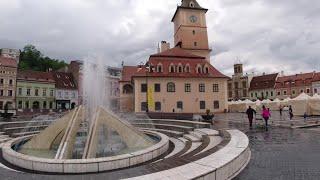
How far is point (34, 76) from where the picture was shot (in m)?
64.9

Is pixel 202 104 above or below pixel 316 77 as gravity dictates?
below

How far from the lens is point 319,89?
77625mm

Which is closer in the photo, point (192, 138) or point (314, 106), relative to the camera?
point (192, 138)

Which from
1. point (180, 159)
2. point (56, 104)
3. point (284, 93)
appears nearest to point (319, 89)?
point (284, 93)

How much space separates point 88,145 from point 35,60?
8313 cm

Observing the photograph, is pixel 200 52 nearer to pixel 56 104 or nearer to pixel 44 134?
pixel 56 104

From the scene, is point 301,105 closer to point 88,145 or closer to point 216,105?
point 216,105

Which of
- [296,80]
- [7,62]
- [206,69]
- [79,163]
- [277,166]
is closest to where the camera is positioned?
[277,166]

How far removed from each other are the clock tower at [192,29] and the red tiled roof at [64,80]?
29.2 metres

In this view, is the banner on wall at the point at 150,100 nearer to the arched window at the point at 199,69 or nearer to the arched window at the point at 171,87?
the arched window at the point at 171,87

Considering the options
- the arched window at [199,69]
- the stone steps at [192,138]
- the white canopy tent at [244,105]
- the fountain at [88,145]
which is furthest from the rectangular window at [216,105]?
the fountain at [88,145]

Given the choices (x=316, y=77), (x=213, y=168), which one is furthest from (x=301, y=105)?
(x=316, y=77)

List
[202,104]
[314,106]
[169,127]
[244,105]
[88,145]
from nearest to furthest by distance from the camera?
[88,145] → [169,127] → [314,106] → [202,104] → [244,105]

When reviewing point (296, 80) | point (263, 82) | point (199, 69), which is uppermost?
point (263, 82)
